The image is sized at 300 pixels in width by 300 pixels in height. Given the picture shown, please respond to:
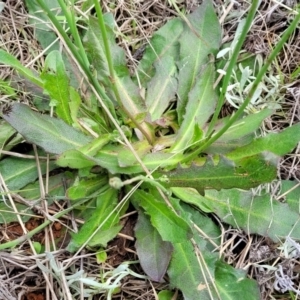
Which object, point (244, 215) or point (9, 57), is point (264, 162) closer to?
point (244, 215)

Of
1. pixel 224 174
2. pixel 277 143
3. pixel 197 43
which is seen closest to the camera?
pixel 224 174

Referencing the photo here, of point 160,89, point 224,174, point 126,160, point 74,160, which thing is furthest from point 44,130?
point 224,174

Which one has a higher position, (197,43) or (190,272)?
(197,43)

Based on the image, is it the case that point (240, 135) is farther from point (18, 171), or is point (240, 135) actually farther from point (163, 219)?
point (18, 171)

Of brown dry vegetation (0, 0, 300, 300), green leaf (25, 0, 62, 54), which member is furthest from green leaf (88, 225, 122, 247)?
green leaf (25, 0, 62, 54)

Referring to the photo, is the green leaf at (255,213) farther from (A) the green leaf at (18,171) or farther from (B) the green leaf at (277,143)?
(A) the green leaf at (18,171)

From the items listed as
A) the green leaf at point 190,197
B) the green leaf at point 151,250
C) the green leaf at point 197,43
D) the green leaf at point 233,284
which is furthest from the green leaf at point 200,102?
the green leaf at point 233,284
